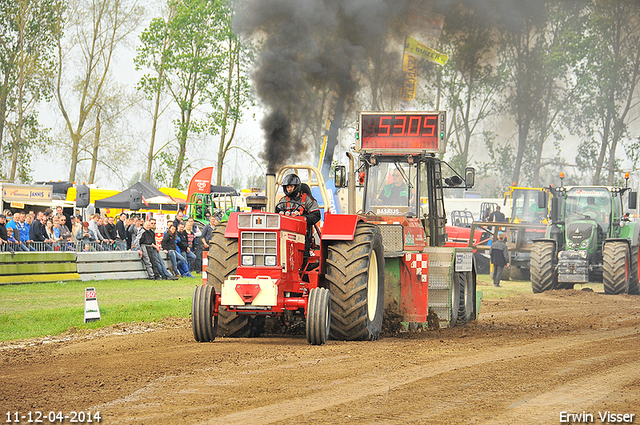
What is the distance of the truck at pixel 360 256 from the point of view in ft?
27.4

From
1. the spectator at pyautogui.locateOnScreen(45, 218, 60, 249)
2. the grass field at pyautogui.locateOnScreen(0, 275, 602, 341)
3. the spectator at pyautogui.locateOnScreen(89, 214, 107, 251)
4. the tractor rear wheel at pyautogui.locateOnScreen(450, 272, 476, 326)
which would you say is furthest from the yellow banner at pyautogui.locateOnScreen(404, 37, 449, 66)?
the spectator at pyautogui.locateOnScreen(45, 218, 60, 249)

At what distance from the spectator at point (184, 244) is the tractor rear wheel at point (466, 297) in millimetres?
10408

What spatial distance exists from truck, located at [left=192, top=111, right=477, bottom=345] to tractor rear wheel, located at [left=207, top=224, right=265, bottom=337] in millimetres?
12

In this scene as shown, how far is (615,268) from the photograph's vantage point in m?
18.1

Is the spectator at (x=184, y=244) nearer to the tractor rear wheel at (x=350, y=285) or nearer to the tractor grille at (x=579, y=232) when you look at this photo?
the tractor grille at (x=579, y=232)

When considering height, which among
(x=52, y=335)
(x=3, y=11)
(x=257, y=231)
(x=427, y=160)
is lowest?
(x=52, y=335)

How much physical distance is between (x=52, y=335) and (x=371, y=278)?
441 centimetres

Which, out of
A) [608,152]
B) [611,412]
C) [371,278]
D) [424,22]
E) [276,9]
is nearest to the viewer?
[611,412]

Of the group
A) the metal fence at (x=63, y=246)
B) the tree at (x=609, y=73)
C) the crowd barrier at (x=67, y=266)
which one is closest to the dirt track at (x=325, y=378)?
the crowd barrier at (x=67, y=266)

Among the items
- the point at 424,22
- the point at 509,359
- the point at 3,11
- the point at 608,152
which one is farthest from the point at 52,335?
the point at 608,152

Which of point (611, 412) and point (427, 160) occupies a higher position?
point (427, 160)

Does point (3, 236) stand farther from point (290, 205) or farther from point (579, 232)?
point (579, 232)

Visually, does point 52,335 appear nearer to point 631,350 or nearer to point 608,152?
point 631,350

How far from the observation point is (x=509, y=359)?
7.62 metres
